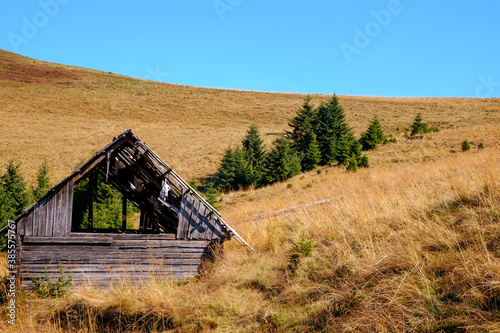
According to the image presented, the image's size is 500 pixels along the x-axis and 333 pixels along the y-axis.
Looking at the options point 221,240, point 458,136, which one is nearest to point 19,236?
point 221,240

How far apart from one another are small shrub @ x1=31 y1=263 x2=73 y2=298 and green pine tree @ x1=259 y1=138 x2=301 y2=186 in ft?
68.9

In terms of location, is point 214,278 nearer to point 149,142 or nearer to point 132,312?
point 132,312

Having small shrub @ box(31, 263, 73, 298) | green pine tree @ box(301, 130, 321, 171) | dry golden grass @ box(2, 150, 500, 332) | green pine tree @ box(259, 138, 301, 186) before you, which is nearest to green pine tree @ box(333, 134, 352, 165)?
green pine tree @ box(301, 130, 321, 171)

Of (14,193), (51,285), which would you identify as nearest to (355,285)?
(51,285)

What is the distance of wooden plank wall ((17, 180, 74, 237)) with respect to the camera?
7430 mm

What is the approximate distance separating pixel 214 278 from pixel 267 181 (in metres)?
21.4

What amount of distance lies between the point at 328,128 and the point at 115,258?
93.6 ft

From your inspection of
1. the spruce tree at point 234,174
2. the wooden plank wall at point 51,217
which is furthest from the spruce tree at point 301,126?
the wooden plank wall at point 51,217

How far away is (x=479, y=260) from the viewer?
402cm

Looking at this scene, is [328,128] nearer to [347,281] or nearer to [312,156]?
[312,156]

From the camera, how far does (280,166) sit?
27.8 m

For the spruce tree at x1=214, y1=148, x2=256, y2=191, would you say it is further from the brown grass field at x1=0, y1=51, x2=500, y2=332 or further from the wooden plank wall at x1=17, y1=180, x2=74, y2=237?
the wooden plank wall at x1=17, y1=180, x2=74, y2=237

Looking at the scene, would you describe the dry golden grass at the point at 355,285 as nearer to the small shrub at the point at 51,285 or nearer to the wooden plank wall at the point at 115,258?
the small shrub at the point at 51,285

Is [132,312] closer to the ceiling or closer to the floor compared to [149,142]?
closer to the floor
